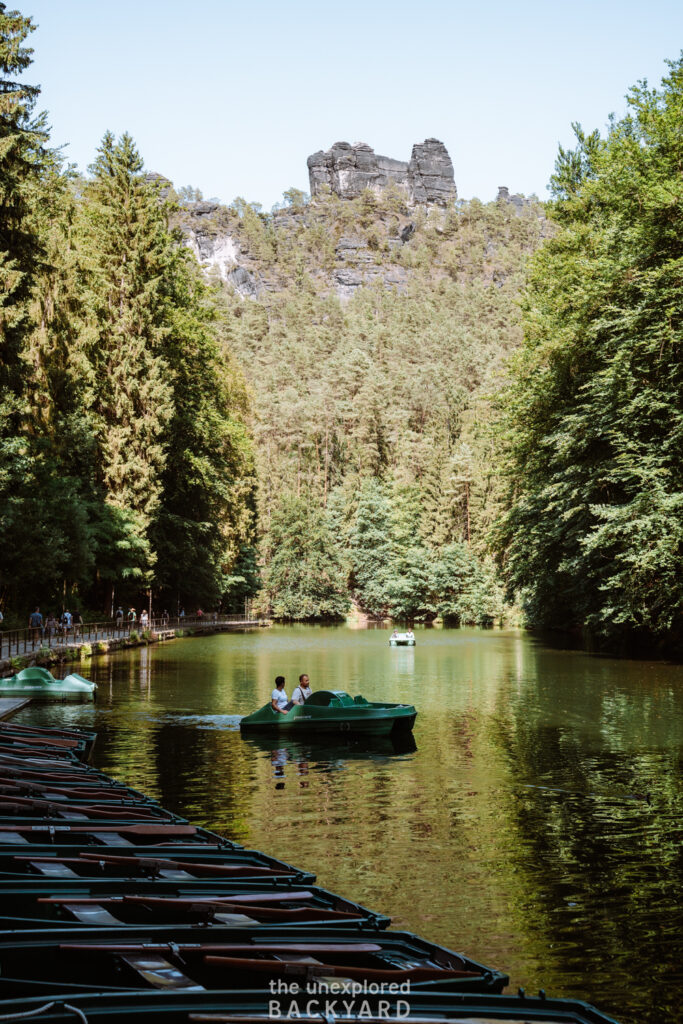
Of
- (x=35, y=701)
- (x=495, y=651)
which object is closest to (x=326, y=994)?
(x=35, y=701)

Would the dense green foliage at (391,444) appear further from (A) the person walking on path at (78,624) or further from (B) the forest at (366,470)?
(A) the person walking on path at (78,624)

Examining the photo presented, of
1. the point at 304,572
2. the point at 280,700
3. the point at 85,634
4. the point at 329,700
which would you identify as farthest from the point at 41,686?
the point at 304,572

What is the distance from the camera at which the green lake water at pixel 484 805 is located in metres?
8.83

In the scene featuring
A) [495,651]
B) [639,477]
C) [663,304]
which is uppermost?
[663,304]

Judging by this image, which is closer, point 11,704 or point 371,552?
point 11,704

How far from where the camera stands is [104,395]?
187ft

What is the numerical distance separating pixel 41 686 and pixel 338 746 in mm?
9622

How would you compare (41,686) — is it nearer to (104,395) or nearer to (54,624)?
(54,624)

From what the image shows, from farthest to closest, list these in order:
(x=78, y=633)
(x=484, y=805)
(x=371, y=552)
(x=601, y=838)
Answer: (x=371, y=552) < (x=78, y=633) < (x=484, y=805) < (x=601, y=838)

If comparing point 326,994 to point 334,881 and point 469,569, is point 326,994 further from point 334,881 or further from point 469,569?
point 469,569

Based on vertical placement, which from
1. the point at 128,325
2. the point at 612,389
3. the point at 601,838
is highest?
the point at 128,325

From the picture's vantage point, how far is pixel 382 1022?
186 inches

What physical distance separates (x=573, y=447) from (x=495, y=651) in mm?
13894

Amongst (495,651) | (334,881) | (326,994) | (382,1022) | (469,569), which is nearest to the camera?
(382,1022)
